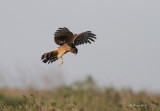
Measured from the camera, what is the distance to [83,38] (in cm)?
706

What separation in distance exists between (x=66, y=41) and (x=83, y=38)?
0.32m

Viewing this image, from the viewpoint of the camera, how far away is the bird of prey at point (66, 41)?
698 centimetres

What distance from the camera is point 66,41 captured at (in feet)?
23.3

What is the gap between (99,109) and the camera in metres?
10.9

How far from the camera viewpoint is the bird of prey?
698 centimetres

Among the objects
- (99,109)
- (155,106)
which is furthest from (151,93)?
(155,106)

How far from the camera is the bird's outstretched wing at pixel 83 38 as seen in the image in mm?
6980

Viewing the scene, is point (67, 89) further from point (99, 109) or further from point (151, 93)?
point (151, 93)

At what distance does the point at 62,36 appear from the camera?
277 inches

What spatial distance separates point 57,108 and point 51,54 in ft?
3.65

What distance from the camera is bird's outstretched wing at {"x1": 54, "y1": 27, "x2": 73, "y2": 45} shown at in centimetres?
696

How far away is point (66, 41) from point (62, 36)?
0.13m

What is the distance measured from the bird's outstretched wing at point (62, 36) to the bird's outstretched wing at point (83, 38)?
0.36 feet

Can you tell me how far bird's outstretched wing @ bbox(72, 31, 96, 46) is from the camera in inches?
275
